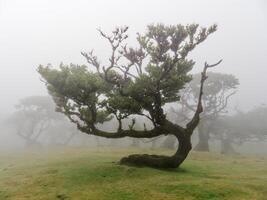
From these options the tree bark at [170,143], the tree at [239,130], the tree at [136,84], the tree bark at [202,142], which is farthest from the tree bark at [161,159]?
the tree at [239,130]

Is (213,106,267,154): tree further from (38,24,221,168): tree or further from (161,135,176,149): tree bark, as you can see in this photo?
(38,24,221,168): tree

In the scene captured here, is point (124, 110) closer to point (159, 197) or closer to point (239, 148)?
point (159, 197)

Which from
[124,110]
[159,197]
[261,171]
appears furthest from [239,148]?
[159,197]

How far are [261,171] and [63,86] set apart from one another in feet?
51.9

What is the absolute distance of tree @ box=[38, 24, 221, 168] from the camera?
2380cm

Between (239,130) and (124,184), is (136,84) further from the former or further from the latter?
(239,130)

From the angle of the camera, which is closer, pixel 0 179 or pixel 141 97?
pixel 141 97

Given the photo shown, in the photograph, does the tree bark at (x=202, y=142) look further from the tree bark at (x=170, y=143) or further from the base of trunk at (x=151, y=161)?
the base of trunk at (x=151, y=161)

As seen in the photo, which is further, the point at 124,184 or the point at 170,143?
the point at 170,143

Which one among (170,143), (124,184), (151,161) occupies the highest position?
(170,143)

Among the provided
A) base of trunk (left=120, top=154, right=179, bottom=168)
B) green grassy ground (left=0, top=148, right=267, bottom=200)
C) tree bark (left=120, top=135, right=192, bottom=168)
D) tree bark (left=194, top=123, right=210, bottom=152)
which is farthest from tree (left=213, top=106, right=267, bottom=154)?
green grassy ground (left=0, top=148, right=267, bottom=200)

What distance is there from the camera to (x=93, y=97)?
81.4 ft

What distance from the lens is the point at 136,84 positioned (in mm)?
24406

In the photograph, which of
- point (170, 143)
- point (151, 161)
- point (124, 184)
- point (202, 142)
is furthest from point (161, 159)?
point (202, 142)
